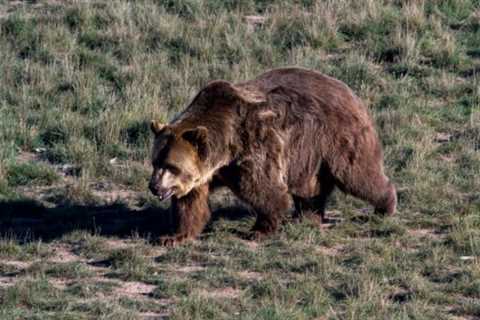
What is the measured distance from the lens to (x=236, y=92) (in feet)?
36.0

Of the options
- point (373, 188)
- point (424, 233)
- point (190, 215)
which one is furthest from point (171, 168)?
point (424, 233)

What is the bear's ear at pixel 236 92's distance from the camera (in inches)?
431

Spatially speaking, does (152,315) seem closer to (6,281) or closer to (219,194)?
(6,281)

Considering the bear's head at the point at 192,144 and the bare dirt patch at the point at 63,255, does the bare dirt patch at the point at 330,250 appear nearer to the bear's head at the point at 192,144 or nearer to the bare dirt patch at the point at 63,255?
the bear's head at the point at 192,144

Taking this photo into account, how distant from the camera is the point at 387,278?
9789 mm

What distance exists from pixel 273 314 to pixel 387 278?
137 centimetres

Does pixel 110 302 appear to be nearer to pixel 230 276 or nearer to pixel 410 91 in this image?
pixel 230 276

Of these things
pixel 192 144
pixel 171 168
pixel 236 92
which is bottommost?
pixel 171 168

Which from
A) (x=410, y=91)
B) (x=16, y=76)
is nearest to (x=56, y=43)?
(x=16, y=76)

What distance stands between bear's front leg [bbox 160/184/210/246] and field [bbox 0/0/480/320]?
152mm

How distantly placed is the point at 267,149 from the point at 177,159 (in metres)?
0.84

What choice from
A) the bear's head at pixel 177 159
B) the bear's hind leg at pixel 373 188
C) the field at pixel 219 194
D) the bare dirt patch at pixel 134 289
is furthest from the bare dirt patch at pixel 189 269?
the bear's hind leg at pixel 373 188

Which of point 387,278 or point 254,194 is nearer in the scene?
point 387,278

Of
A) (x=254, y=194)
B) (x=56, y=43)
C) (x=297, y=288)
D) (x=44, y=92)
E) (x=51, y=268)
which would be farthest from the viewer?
(x=56, y=43)
